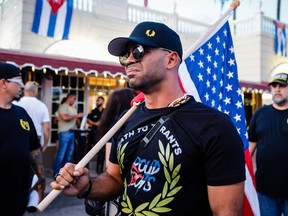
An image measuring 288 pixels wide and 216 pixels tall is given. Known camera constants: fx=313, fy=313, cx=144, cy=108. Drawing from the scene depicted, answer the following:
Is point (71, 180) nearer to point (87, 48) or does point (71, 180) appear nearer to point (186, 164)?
point (186, 164)

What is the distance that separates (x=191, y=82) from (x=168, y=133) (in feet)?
4.36

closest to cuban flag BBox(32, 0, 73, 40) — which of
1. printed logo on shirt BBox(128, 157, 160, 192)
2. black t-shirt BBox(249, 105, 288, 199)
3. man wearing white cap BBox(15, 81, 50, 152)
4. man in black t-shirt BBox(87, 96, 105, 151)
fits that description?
man in black t-shirt BBox(87, 96, 105, 151)

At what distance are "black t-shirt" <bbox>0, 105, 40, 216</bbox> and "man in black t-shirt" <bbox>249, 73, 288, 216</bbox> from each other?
2.41 meters

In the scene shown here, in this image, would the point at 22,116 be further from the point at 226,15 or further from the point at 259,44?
the point at 259,44

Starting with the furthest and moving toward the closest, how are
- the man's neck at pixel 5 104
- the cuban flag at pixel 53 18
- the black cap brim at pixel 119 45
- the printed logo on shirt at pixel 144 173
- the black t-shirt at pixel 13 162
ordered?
the cuban flag at pixel 53 18 < the man's neck at pixel 5 104 < the black t-shirt at pixel 13 162 < the black cap brim at pixel 119 45 < the printed logo on shirt at pixel 144 173

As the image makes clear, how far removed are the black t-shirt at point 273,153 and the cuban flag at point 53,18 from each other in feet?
26.4

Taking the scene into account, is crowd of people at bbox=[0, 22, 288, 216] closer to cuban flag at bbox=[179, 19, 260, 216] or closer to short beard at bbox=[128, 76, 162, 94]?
short beard at bbox=[128, 76, 162, 94]

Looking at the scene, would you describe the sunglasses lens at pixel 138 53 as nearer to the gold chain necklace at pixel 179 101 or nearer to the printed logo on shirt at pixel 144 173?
the gold chain necklace at pixel 179 101

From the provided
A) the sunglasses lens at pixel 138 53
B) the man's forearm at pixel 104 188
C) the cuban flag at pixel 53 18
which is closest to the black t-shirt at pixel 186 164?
the man's forearm at pixel 104 188

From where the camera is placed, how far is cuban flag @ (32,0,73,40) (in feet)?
31.3

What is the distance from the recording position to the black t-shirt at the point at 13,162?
2.78 metres

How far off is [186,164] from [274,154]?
6.95 feet

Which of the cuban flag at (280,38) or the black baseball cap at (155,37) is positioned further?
the cuban flag at (280,38)

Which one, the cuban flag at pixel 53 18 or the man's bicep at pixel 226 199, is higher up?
Answer: the cuban flag at pixel 53 18
